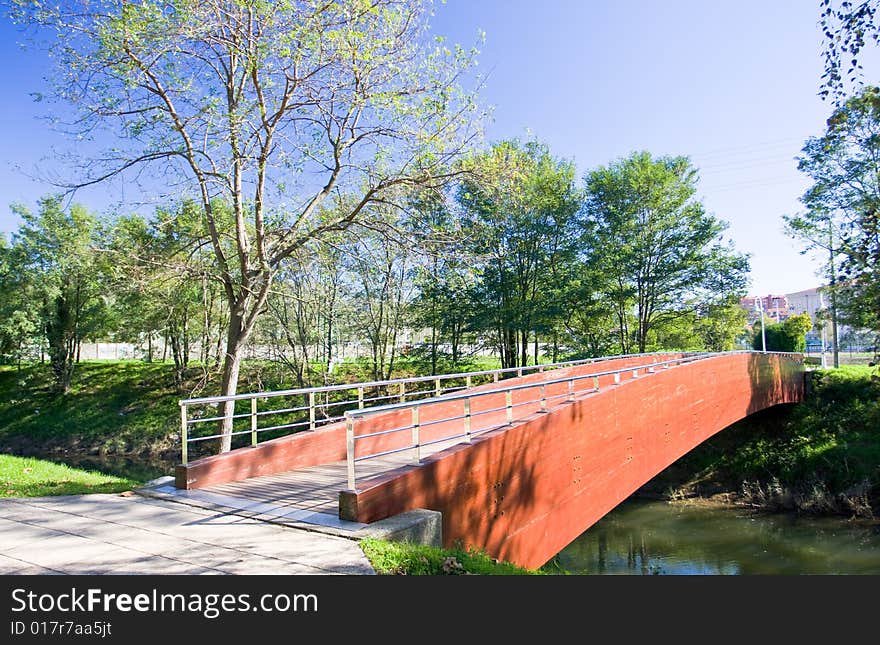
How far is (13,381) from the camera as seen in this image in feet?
119

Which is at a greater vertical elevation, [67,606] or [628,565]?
[67,606]

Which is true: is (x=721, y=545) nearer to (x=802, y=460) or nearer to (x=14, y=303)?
(x=802, y=460)

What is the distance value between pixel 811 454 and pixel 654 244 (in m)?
11.8

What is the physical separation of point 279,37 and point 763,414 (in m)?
25.4

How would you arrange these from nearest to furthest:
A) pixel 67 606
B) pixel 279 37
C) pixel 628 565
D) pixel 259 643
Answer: pixel 259 643 < pixel 67 606 < pixel 279 37 < pixel 628 565

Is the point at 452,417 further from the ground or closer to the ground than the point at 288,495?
further from the ground

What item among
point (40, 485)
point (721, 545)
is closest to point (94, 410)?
point (40, 485)

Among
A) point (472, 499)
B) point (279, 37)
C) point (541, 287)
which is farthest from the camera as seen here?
point (541, 287)

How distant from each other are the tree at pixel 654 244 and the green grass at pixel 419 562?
24.7 metres

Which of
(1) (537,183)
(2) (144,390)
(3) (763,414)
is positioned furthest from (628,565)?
(2) (144,390)

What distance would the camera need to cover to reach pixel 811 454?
22.2 m

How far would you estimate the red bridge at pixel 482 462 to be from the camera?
6.50 m

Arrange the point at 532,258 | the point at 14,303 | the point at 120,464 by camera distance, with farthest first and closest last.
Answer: the point at 14,303 < the point at 532,258 < the point at 120,464

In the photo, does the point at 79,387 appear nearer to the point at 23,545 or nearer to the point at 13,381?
the point at 13,381
